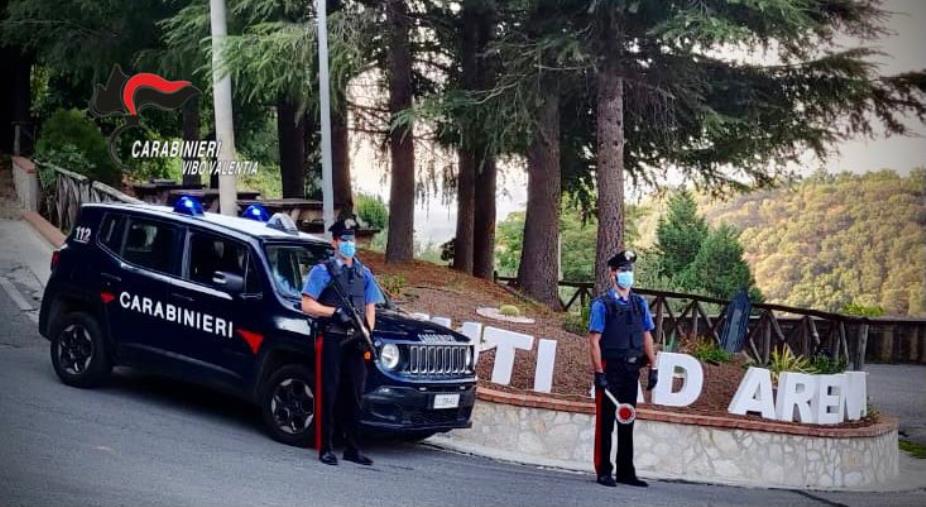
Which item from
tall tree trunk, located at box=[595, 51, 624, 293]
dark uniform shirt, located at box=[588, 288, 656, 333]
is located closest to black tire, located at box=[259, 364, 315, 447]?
dark uniform shirt, located at box=[588, 288, 656, 333]

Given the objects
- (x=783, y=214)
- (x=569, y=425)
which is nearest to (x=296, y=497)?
(x=569, y=425)

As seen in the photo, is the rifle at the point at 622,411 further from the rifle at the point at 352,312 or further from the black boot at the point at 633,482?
the rifle at the point at 352,312

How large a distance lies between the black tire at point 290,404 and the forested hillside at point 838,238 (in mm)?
36071

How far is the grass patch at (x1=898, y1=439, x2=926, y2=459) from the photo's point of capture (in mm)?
17609

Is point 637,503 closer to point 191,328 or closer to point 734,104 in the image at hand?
point 191,328

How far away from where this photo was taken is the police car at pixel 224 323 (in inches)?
410

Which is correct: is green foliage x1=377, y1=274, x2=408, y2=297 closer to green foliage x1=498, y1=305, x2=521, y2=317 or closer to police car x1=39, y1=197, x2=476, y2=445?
green foliage x1=498, y1=305, x2=521, y2=317

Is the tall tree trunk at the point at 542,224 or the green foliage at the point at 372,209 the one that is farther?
the green foliage at the point at 372,209

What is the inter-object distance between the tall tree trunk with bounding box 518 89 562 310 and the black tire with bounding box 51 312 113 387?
10.9 meters

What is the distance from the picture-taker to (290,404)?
1047cm

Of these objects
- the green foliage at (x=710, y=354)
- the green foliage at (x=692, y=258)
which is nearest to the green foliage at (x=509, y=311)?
the green foliage at (x=710, y=354)

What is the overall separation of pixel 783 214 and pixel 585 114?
40239mm

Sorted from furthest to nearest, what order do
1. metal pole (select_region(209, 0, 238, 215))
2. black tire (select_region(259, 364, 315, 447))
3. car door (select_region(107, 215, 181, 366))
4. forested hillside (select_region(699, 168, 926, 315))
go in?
forested hillside (select_region(699, 168, 926, 315)) → metal pole (select_region(209, 0, 238, 215)) → car door (select_region(107, 215, 181, 366)) → black tire (select_region(259, 364, 315, 447))

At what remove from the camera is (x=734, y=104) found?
829 inches
